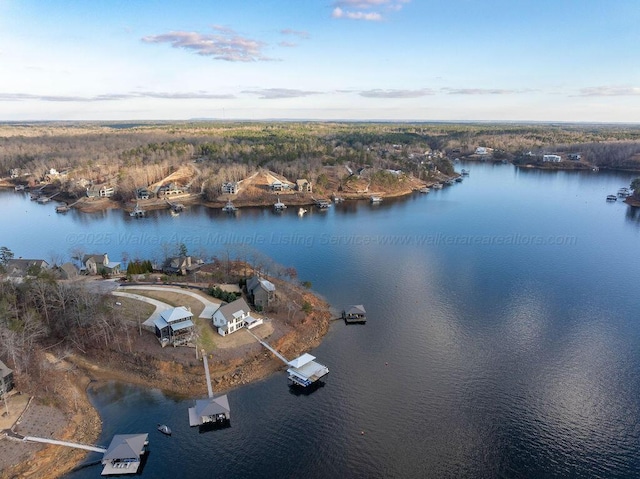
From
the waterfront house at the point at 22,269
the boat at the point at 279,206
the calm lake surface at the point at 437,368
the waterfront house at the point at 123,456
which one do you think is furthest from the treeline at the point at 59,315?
the boat at the point at 279,206

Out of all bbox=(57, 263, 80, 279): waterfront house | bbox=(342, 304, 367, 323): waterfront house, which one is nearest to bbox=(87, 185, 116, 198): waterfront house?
bbox=(57, 263, 80, 279): waterfront house

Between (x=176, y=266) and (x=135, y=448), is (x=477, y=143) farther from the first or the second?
(x=135, y=448)

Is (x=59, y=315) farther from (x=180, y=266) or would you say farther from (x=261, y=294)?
(x=261, y=294)

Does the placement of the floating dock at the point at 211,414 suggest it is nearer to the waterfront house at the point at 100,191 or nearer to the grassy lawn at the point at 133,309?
the grassy lawn at the point at 133,309

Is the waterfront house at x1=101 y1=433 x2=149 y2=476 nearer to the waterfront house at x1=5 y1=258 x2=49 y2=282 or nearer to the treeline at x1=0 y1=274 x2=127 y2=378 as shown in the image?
the treeline at x1=0 y1=274 x2=127 y2=378

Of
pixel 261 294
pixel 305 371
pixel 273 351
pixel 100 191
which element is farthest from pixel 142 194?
pixel 305 371
